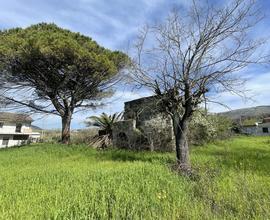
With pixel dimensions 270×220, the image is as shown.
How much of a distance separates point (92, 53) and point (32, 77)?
5.27m

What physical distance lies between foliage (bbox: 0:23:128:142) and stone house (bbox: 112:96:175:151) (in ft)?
14.6

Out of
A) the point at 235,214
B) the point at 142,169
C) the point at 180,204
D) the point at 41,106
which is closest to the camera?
the point at 235,214

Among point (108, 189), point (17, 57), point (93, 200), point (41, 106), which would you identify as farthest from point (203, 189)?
point (41, 106)

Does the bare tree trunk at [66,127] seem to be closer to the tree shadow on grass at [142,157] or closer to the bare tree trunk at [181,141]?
the tree shadow on grass at [142,157]

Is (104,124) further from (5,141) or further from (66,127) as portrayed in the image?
(5,141)

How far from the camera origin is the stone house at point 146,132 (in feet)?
46.9

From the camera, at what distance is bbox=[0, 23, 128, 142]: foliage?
16344mm

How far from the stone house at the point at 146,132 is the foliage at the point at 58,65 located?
4464 millimetres

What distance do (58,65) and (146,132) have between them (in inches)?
333

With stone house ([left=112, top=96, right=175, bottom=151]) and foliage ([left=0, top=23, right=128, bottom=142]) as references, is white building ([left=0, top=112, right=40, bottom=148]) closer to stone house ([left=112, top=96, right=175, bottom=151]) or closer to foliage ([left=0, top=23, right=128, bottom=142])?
foliage ([left=0, top=23, right=128, bottom=142])

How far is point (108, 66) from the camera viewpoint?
719 inches

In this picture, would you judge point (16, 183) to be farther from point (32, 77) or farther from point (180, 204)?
point (32, 77)

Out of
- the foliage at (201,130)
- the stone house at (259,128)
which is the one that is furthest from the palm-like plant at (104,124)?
the stone house at (259,128)

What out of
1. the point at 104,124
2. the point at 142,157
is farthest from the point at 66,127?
the point at 142,157
